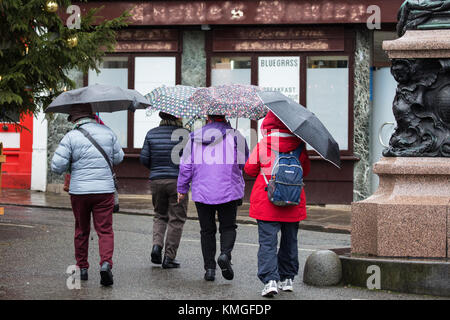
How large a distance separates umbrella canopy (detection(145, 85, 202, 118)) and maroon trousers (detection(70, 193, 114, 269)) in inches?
54.3

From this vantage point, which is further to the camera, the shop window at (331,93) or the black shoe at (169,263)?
the shop window at (331,93)

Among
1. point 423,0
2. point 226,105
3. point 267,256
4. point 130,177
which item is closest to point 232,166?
point 226,105

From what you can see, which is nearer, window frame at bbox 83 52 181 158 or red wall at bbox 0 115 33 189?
window frame at bbox 83 52 181 158

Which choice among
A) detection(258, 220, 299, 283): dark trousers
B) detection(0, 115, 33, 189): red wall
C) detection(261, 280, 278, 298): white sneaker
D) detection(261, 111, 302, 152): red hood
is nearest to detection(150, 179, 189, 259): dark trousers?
detection(258, 220, 299, 283): dark trousers

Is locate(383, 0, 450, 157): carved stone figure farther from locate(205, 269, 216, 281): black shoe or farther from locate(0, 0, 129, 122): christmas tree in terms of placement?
locate(0, 0, 129, 122): christmas tree

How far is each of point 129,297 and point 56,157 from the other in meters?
1.64

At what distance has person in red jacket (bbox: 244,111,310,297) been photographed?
7.36m

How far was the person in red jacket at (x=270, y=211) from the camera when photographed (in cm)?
736

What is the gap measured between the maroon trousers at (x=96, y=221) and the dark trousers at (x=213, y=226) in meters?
0.94

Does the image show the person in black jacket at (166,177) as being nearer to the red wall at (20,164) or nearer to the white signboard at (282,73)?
the white signboard at (282,73)

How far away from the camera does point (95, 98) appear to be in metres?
8.11

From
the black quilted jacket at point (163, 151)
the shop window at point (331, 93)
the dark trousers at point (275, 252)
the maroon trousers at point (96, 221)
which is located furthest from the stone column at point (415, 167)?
the shop window at point (331, 93)
